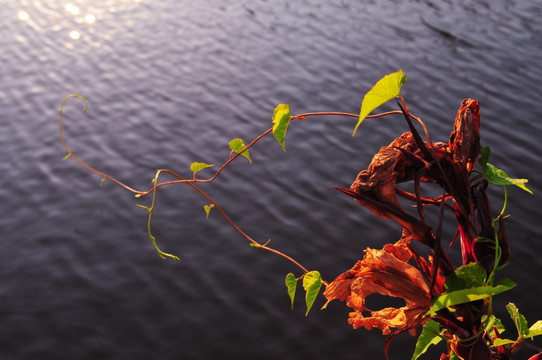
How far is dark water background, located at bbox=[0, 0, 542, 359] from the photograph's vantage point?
2963 millimetres

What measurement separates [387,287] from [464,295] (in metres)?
0.13

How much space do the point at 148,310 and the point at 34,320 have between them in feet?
1.88

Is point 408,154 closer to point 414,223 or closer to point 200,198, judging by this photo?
point 414,223

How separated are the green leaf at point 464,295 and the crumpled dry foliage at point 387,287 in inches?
2.3

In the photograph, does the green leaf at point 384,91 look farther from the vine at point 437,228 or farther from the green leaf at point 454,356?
the green leaf at point 454,356

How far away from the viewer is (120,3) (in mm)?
7371

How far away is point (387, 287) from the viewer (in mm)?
844

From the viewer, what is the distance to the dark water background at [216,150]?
2963 mm

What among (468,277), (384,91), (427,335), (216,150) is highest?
(384,91)

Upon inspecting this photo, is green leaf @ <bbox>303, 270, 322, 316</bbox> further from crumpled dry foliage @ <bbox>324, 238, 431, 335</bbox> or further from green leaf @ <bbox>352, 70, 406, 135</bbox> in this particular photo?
green leaf @ <bbox>352, 70, 406, 135</bbox>

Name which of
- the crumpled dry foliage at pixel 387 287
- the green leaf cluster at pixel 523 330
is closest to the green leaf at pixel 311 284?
the crumpled dry foliage at pixel 387 287

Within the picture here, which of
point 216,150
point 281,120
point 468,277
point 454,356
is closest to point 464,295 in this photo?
point 468,277

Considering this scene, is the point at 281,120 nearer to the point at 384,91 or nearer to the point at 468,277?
the point at 384,91

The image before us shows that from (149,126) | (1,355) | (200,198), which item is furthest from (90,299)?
(149,126)
